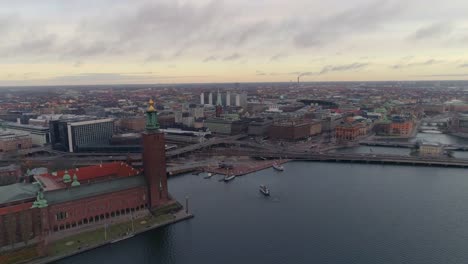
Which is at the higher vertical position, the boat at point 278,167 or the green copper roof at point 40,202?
the green copper roof at point 40,202

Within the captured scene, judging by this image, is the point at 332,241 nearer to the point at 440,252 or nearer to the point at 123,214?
the point at 440,252

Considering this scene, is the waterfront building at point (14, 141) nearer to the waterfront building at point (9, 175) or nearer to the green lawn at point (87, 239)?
the waterfront building at point (9, 175)

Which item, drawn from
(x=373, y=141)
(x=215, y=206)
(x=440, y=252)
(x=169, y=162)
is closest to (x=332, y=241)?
(x=440, y=252)

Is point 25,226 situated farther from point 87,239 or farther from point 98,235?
point 98,235

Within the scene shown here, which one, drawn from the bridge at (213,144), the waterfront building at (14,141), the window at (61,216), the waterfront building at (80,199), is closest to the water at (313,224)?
the waterfront building at (80,199)

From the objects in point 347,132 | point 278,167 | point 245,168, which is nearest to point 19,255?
point 245,168

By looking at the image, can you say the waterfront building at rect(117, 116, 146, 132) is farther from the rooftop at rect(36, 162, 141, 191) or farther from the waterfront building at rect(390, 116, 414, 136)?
the waterfront building at rect(390, 116, 414, 136)
